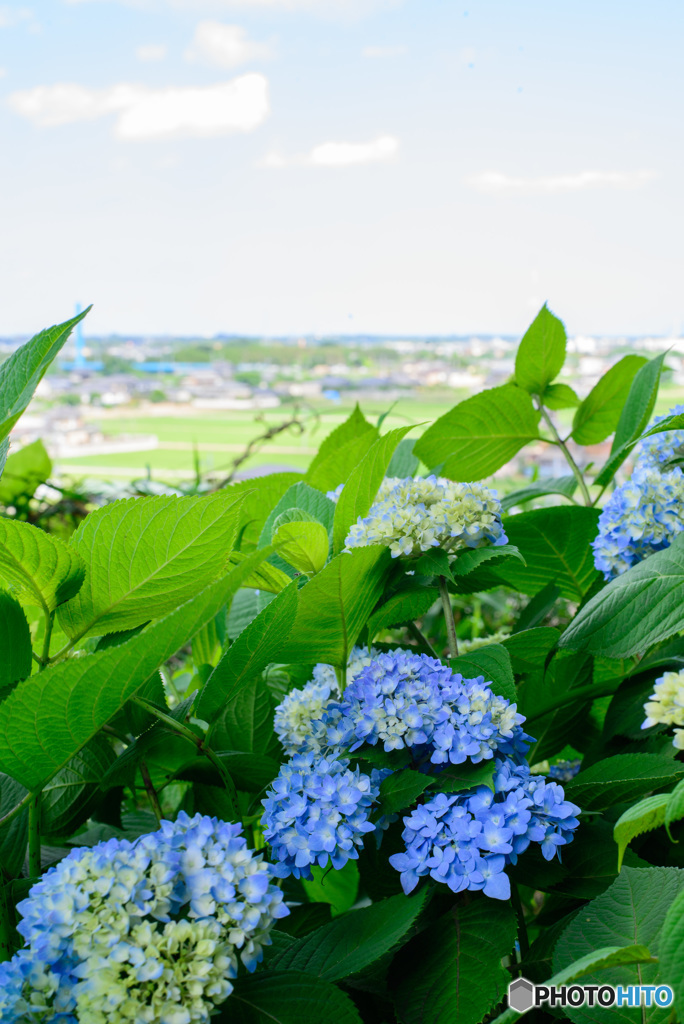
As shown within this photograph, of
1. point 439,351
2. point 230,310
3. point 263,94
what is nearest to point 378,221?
point 230,310

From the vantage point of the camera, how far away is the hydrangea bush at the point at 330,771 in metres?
0.21

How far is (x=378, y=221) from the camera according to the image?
36.6 ft

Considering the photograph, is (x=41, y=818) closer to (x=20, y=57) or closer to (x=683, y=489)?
(x=683, y=489)

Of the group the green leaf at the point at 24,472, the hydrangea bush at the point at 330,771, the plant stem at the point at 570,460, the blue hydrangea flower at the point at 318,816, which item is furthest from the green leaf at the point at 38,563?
the green leaf at the point at 24,472

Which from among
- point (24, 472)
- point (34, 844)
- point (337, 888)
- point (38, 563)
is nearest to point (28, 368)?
point (38, 563)

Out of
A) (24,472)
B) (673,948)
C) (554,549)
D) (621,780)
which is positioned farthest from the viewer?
(24,472)

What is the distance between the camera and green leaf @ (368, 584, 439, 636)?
1.05ft

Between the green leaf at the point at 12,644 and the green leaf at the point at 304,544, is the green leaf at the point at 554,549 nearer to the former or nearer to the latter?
the green leaf at the point at 304,544

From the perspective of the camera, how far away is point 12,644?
0.27 metres

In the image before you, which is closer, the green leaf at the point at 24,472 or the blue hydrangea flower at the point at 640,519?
the blue hydrangea flower at the point at 640,519

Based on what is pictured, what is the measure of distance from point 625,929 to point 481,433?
1.00ft

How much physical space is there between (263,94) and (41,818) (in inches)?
635

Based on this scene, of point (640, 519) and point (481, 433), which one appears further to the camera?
point (481, 433)

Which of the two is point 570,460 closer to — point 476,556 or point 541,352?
point 541,352
